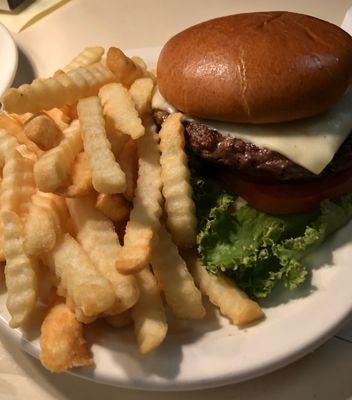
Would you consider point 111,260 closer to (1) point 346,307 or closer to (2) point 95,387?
(2) point 95,387

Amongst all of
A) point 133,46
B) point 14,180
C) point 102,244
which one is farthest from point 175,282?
point 133,46

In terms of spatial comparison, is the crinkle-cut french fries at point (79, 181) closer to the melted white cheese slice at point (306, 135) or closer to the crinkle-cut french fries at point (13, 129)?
the crinkle-cut french fries at point (13, 129)

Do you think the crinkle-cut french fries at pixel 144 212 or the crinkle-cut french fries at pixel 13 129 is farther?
the crinkle-cut french fries at pixel 13 129

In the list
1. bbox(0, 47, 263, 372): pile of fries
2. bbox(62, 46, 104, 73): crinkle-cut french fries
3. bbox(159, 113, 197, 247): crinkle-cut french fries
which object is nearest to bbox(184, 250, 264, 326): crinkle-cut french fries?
bbox(0, 47, 263, 372): pile of fries

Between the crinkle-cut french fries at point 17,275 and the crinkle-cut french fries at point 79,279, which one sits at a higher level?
the crinkle-cut french fries at point 79,279

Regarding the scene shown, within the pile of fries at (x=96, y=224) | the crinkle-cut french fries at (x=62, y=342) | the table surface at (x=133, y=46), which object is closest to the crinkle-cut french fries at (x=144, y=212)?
the pile of fries at (x=96, y=224)
